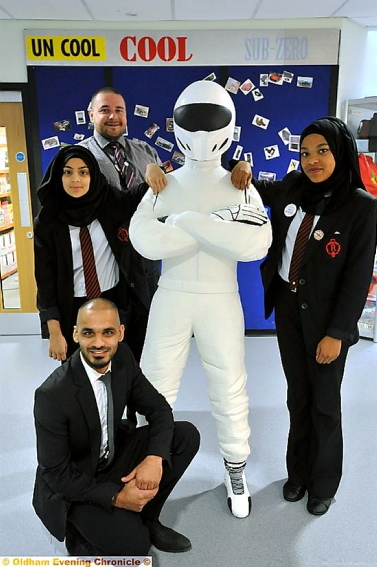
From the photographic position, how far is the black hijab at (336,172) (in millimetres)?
1639

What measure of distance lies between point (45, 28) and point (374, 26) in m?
2.43

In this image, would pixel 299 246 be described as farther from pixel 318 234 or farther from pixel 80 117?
pixel 80 117

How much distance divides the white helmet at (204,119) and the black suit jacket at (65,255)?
357 millimetres

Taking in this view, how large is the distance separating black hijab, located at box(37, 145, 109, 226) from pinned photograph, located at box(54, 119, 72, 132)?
6.13 ft

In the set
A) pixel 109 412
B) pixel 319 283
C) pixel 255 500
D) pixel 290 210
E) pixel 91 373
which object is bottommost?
pixel 255 500

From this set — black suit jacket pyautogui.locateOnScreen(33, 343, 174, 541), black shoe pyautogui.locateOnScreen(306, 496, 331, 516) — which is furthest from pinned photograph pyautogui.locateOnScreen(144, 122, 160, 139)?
black shoe pyautogui.locateOnScreen(306, 496, 331, 516)

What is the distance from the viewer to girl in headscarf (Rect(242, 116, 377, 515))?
165 centimetres

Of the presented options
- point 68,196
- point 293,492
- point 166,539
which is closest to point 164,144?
point 68,196

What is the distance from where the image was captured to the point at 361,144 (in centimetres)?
371

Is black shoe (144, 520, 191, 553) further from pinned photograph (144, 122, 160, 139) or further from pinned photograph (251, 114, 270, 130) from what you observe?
pinned photograph (251, 114, 270, 130)

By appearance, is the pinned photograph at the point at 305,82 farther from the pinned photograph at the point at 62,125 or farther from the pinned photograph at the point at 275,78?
the pinned photograph at the point at 62,125

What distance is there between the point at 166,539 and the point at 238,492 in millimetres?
342

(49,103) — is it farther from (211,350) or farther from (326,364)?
(326,364)

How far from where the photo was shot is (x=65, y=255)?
188cm
